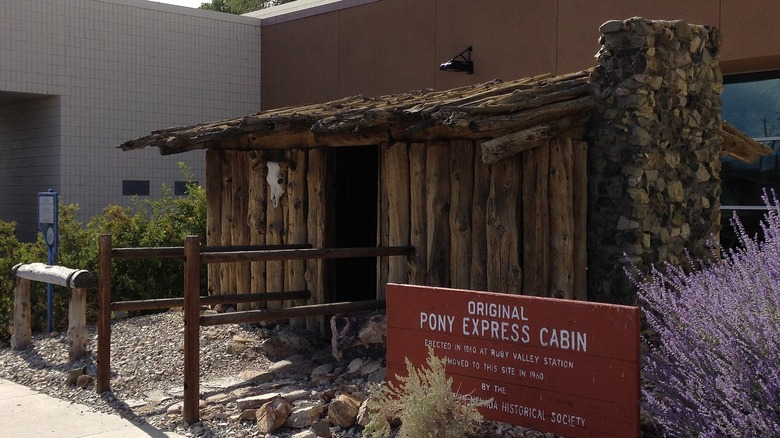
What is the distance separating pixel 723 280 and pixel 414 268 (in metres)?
3.69

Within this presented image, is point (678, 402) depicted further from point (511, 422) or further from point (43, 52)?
point (43, 52)

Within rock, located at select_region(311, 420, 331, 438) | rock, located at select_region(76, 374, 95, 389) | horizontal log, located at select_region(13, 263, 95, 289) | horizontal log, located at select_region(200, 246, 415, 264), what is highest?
horizontal log, located at select_region(200, 246, 415, 264)

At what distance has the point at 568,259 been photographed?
7727mm

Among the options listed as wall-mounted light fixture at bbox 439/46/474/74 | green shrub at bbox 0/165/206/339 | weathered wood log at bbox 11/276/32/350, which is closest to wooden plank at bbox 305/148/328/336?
weathered wood log at bbox 11/276/32/350

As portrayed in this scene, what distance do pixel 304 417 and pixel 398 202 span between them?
2740 mm

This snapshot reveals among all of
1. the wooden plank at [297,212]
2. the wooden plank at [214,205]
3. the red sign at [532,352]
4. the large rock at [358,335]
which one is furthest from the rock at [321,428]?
the wooden plank at [214,205]

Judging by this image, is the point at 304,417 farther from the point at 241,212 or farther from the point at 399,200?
the point at 241,212

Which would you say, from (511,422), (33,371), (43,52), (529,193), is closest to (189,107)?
(43,52)

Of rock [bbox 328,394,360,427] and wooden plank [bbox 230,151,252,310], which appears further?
wooden plank [bbox 230,151,252,310]

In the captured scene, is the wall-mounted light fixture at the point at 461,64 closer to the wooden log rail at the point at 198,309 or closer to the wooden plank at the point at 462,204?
the wooden plank at the point at 462,204

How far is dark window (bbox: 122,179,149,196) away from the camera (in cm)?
1842

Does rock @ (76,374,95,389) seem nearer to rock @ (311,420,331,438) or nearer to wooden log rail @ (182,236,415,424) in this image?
wooden log rail @ (182,236,415,424)

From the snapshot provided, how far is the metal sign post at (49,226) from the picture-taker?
10.9 m

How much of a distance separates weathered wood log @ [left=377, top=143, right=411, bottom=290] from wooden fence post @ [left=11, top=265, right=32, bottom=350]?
4110 mm
